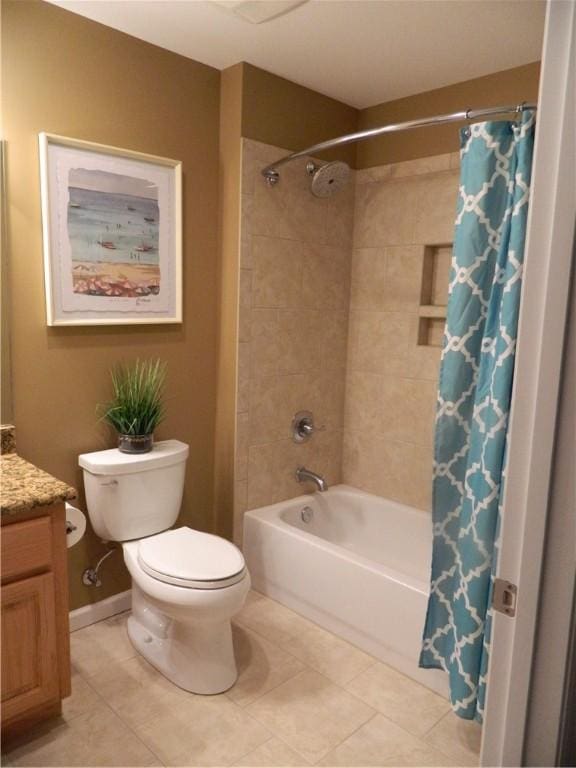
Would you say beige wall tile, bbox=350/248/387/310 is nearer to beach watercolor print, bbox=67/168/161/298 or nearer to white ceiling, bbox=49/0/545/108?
white ceiling, bbox=49/0/545/108

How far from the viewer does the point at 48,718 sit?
1896 millimetres

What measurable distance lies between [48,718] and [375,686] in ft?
3.73

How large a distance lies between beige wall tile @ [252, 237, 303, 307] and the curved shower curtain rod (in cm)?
28

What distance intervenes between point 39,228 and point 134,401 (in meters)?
0.74

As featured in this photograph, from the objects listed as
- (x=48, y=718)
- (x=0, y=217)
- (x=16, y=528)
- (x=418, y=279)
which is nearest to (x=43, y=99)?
(x=0, y=217)

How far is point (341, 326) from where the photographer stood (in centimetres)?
313

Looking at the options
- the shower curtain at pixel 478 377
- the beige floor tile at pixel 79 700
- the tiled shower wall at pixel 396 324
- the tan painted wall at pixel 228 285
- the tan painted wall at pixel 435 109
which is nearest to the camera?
the shower curtain at pixel 478 377

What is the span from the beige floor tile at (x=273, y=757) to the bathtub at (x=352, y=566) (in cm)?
60

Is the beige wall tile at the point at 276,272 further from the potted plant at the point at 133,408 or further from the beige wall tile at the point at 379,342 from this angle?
the potted plant at the point at 133,408

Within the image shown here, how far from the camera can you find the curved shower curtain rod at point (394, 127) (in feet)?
5.90

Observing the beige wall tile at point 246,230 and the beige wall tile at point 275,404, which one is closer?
the beige wall tile at point 246,230

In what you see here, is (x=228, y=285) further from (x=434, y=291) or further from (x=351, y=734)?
(x=351, y=734)

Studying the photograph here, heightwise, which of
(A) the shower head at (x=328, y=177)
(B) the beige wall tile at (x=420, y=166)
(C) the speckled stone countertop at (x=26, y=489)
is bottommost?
(C) the speckled stone countertop at (x=26, y=489)

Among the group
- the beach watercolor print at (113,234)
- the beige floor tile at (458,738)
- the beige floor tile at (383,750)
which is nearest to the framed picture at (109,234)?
the beach watercolor print at (113,234)
